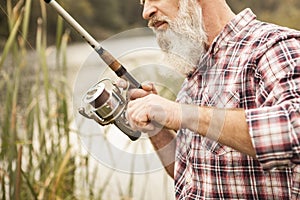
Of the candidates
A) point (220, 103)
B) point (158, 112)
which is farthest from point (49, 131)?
point (158, 112)

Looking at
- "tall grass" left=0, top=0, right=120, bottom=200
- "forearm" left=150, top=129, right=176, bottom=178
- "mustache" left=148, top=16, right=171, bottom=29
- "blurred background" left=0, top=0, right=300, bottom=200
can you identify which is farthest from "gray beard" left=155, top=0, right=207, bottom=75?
"tall grass" left=0, top=0, right=120, bottom=200

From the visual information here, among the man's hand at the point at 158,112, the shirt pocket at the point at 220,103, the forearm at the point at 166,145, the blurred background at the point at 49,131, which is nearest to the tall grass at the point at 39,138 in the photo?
the blurred background at the point at 49,131

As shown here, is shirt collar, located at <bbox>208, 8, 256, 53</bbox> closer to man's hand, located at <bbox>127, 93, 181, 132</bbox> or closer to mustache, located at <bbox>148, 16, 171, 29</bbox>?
mustache, located at <bbox>148, 16, 171, 29</bbox>

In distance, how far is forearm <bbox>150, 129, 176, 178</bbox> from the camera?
69.3 inches

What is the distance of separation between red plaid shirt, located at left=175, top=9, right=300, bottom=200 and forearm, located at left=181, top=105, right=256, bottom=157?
20 millimetres

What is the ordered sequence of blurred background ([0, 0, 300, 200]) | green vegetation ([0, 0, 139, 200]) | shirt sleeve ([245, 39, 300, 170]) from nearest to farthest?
shirt sleeve ([245, 39, 300, 170]) < blurred background ([0, 0, 300, 200]) < green vegetation ([0, 0, 139, 200])

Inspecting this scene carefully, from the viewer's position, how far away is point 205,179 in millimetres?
1452

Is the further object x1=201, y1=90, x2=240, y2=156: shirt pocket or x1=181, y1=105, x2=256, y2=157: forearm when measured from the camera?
x1=201, y1=90, x2=240, y2=156: shirt pocket

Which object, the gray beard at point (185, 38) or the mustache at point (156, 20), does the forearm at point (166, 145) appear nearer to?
the gray beard at point (185, 38)

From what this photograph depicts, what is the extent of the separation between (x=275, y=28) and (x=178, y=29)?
0.80ft

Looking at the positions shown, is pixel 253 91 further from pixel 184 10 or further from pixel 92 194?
pixel 92 194

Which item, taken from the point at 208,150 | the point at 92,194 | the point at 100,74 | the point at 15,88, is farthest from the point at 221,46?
the point at 92,194

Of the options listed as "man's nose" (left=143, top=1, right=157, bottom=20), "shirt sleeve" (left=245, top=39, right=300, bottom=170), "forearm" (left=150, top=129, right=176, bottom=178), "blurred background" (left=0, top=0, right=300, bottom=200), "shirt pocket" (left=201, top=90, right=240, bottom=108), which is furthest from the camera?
"blurred background" (left=0, top=0, right=300, bottom=200)

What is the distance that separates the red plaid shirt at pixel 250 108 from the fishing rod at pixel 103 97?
0.58 ft
